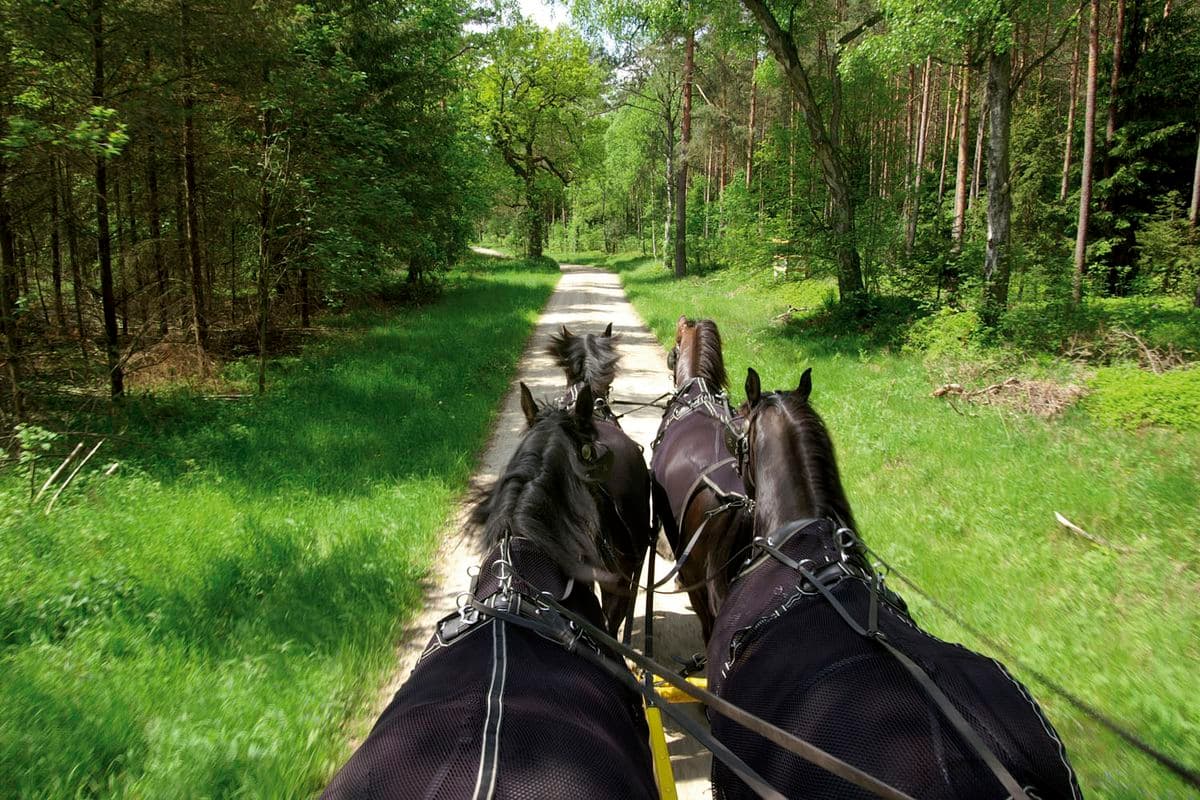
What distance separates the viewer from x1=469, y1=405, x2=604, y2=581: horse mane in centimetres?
214

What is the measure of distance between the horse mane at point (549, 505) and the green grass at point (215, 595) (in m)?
1.56

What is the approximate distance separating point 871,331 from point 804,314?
9.13ft

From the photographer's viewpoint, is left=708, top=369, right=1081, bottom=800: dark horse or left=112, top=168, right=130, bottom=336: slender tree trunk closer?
left=708, top=369, right=1081, bottom=800: dark horse

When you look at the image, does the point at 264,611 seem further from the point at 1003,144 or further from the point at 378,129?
the point at 1003,144

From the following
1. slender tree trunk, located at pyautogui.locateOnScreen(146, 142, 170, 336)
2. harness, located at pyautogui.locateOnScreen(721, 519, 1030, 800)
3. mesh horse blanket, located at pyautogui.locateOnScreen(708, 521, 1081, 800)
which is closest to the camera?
mesh horse blanket, located at pyautogui.locateOnScreen(708, 521, 1081, 800)

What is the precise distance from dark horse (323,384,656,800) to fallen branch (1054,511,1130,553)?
3.81 meters

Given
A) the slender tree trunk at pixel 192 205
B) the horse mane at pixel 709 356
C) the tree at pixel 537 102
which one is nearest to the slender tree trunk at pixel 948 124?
the tree at pixel 537 102

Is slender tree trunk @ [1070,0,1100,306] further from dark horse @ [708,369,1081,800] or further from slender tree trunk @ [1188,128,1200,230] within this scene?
dark horse @ [708,369,1081,800]

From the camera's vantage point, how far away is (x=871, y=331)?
11805mm

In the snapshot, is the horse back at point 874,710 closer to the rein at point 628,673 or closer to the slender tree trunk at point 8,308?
the rein at point 628,673

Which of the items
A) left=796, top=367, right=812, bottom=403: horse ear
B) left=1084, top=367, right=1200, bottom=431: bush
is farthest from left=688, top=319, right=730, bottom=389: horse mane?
left=1084, top=367, right=1200, bottom=431: bush

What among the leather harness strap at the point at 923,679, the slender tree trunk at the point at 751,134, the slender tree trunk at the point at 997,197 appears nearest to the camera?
the leather harness strap at the point at 923,679

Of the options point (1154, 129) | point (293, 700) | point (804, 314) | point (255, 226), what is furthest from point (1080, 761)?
point (1154, 129)

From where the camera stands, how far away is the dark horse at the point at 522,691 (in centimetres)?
140
